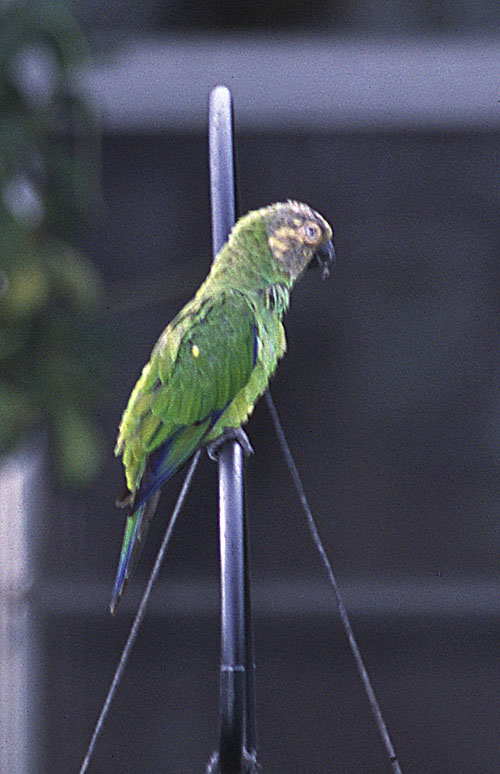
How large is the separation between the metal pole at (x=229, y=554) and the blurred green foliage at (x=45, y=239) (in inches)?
19.9

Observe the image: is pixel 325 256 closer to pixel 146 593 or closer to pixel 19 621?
pixel 146 593

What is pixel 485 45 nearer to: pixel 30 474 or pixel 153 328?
pixel 153 328

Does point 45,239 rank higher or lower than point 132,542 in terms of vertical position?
higher

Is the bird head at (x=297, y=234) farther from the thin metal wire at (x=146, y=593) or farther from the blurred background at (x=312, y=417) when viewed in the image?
the blurred background at (x=312, y=417)

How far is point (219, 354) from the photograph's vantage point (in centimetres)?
58

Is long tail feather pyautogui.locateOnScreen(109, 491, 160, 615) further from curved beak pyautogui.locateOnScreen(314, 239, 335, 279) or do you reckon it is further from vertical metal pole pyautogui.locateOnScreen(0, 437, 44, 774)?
vertical metal pole pyautogui.locateOnScreen(0, 437, 44, 774)

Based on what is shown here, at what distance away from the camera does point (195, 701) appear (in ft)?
5.22

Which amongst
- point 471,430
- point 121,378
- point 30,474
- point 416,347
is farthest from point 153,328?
point 471,430

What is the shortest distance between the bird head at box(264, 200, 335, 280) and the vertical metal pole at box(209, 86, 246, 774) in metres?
0.03

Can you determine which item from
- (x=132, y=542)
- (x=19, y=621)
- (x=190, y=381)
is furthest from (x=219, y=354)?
(x=19, y=621)

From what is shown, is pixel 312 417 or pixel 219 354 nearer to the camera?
pixel 219 354

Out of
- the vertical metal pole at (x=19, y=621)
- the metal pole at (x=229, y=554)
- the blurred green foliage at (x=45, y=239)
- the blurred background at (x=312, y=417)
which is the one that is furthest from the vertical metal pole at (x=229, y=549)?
the vertical metal pole at (x=19, y=621)

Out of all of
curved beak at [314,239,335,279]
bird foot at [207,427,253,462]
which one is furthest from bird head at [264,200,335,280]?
bird foot at [207,427,253,462]

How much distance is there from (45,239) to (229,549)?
2.31 ft
